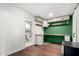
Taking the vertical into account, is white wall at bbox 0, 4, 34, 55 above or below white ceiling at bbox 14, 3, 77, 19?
below

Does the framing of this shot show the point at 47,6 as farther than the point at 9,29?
Yes

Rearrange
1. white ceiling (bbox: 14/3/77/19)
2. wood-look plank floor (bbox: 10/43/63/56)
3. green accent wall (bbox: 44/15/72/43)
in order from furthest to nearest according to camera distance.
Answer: green accent wall (bbox: 44/15/72/43) < white ceiling (bbox: 14/3/77/19) < wood-look plank floor (bbox: 10/43/63/56)

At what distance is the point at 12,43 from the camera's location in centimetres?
273

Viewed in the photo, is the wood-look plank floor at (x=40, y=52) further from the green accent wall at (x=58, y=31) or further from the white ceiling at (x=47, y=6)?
the white ceiling at (x=47, y=6)

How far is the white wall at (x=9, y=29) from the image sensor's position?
2330mm

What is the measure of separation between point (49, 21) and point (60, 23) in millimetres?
956

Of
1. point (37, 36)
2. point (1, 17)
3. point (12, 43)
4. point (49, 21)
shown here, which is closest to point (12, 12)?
point (1, 17)

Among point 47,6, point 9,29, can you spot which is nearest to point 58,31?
point 47,6

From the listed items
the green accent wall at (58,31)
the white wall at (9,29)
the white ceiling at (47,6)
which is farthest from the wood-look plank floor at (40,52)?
the white ceiling at (47,6)

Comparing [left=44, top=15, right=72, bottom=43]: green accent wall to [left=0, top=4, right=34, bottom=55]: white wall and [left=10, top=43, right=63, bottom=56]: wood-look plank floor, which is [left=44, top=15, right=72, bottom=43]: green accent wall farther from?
[left=0, top=4, right=34, bottom=55]: white wall

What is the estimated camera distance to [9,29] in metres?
2.61

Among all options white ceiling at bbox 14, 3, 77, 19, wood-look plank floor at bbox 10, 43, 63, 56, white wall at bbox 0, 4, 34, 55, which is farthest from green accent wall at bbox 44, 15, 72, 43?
white wall at bbox 0, 4, 34, 55

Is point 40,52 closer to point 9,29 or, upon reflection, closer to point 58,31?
point 9,29

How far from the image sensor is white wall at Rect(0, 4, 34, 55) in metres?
2.33
